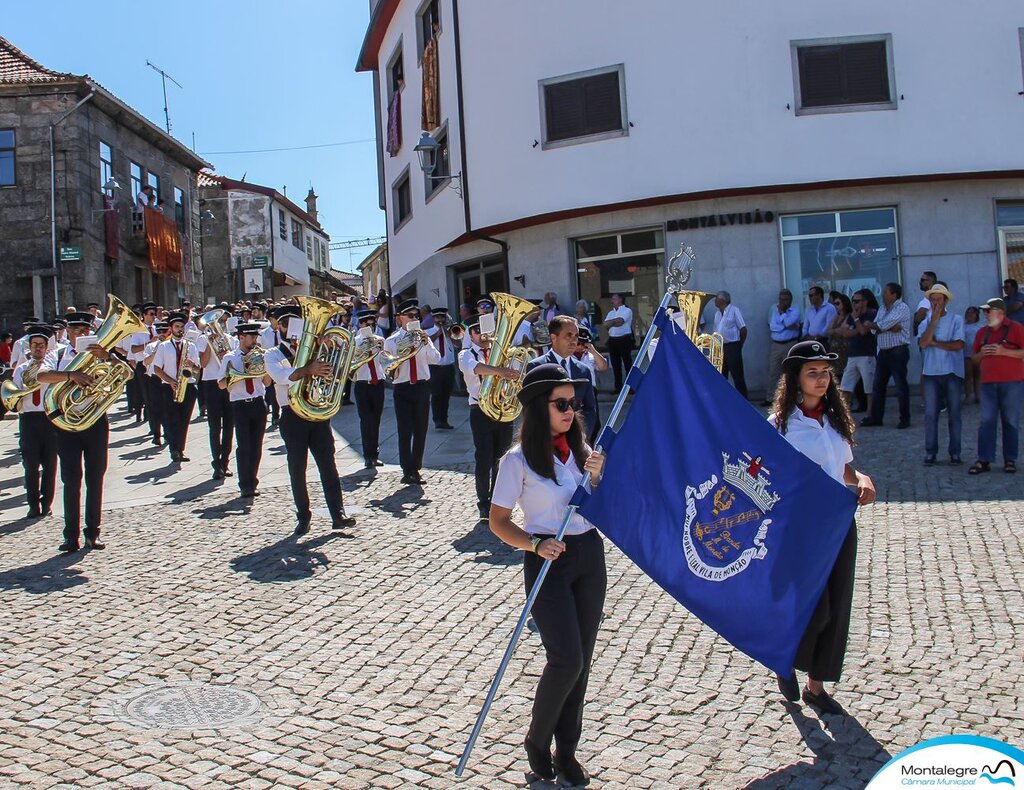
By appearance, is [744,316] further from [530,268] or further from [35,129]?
[35,129]

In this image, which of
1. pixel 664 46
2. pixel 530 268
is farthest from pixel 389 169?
pixel 664 46

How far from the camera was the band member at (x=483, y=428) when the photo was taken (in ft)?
33.3

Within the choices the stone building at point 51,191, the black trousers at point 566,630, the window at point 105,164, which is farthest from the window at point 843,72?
the window at point 105,164

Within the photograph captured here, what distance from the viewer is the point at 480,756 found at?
16.4ft

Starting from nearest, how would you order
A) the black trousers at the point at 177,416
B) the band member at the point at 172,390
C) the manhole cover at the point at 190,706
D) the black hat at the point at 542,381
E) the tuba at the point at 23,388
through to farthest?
the black hat at the point at 542,381 < the manhole cover at the point at 190,706 < the tuba at the point at 23,388 < the band member at the point at 172,390 < the black trousers at the point at 177,416

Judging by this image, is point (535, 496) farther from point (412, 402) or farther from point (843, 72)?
point (843, 72)

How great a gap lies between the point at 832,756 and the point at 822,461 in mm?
1467

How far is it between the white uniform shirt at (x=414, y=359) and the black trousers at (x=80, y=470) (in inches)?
132

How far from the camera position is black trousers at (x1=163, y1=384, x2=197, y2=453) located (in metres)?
14.5

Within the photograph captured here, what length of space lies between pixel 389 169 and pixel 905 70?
14.3 meters

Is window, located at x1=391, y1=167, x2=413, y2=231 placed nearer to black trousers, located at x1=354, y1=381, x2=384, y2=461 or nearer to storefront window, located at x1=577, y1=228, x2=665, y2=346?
storefront window, located at x1=577, y1=228, x2=665, y2=346

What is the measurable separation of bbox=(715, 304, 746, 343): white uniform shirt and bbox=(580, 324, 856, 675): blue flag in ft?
38.0

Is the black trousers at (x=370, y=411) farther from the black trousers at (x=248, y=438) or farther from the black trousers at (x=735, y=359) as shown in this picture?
the black trousers at (x=735, y=359)

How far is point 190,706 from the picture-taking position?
565cm
